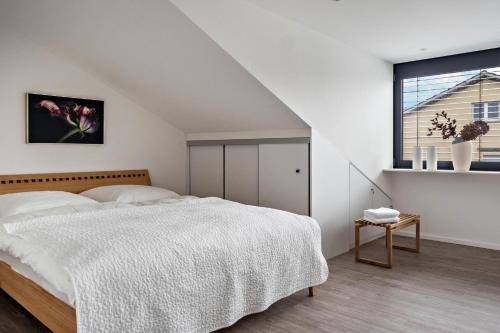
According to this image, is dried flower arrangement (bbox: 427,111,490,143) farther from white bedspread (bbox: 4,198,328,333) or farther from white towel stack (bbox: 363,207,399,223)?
white bedspread (bbox: 4,198,328,333)

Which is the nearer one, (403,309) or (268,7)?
(403,309)

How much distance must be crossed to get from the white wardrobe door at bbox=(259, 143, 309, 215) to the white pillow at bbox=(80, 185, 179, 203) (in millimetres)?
886

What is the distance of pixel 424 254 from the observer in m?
3.88

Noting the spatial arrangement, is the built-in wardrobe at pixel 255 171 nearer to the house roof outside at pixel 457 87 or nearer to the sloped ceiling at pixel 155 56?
the sloped ceiling at pixel 155 56

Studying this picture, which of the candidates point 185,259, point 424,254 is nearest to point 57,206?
point 185,259

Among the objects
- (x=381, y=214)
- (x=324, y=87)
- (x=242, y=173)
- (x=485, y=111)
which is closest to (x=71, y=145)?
(x=242, y=173)

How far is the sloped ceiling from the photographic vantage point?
274 centimetres

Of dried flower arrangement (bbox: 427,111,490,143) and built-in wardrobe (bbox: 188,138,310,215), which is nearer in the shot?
built-in wardrobe (bbox: 188,138,310,215)

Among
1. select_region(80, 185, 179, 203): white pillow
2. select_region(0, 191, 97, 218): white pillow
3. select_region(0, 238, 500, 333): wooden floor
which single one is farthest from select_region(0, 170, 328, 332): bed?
select_region(80, 185, 179, 203): white pillow

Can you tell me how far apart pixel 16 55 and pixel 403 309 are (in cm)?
351

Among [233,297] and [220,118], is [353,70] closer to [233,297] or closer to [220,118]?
[220,118]

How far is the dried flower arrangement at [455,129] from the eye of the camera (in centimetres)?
395

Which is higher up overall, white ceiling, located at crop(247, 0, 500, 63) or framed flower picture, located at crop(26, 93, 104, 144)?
white ceiling, located at crop(247, 0, 500, 63)

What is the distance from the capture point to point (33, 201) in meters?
2.94
